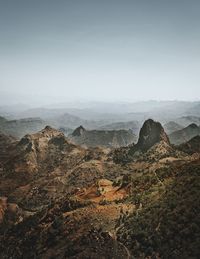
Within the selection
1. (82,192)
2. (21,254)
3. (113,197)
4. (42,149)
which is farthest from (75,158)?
(21,254)

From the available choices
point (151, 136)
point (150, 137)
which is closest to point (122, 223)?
point (150, 137)

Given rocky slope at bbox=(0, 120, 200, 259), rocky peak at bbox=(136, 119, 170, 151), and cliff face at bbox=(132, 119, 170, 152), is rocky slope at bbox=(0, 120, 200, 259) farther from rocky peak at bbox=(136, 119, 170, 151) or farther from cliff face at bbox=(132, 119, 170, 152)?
rocky peak at bbox=(136, 119, 170, 151)

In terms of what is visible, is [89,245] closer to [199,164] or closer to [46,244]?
[46,244]

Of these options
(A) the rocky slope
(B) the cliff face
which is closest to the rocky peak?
(B) the cliff face

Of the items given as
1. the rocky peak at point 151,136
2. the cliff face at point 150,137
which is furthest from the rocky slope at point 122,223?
the rocky peak at point 151,136

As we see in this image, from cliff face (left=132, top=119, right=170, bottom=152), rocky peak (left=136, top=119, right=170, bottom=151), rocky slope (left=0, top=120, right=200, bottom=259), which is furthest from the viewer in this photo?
rocky peak (left=136, top=119, right=170, bottom=151)

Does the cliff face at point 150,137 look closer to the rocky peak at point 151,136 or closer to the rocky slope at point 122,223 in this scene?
the rocky peak at point 151,136

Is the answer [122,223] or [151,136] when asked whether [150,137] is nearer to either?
[151,136]

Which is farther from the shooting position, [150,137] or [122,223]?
[150,137]
